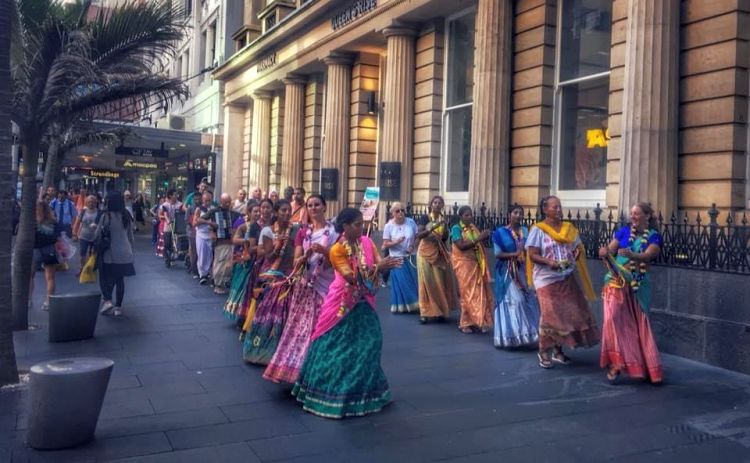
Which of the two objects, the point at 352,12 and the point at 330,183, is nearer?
the point at 352,12

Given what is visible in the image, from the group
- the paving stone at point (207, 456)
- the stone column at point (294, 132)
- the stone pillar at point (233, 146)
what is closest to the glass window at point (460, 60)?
the stone column at point (294, 132)

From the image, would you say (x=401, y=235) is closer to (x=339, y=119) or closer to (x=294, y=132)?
(x=339, y=119)

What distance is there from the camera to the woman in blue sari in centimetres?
864

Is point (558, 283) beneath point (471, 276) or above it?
above

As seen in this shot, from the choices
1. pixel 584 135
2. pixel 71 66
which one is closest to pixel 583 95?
pixel 584 135

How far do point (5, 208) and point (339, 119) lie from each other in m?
14.3

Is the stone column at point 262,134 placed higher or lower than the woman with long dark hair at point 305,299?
higher

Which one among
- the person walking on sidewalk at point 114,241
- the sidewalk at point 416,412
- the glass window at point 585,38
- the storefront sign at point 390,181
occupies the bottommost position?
the sidewalk at point 416,412

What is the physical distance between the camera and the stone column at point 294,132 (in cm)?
2350

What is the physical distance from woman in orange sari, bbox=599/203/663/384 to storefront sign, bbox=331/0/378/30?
12017mm

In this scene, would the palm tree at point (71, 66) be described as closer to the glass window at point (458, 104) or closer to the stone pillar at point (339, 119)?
the glass window at point (458, 104)

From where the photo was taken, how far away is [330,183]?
20141 millimetres

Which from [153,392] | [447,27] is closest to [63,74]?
[153,392]

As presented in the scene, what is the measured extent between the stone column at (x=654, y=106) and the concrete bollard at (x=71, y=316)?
7370 millimetres
